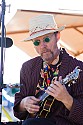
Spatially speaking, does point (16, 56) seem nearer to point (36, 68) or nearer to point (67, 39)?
point (67, 39)

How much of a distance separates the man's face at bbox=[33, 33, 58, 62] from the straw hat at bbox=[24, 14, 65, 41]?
0.03 metres

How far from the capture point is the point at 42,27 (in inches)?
77.9

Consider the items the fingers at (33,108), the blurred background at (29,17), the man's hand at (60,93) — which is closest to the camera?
the man's hand at (60,93)

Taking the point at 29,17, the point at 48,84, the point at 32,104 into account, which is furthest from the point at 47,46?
the point at 29,17

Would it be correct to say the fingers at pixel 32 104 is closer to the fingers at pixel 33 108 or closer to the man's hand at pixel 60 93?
the fingers at pixel 33 108

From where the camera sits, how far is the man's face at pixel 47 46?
187 cm

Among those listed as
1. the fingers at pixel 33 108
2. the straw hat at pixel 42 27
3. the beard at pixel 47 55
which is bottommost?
the fingers at pixel 33 108

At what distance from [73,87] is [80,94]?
6 cm

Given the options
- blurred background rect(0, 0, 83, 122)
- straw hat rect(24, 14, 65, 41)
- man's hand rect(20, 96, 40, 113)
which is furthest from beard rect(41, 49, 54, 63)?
blurred background rect(0, 0, 83, 122)

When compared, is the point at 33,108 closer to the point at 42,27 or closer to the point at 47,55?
the point at 47,55

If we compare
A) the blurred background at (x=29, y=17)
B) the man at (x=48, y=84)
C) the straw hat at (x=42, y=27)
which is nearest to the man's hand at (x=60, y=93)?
the man at (x=48, y=84)

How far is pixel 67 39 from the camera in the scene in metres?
5.48

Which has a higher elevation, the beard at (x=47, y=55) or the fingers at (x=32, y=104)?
the beard at (x=47, y=55)

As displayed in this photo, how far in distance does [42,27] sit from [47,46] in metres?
0.16
